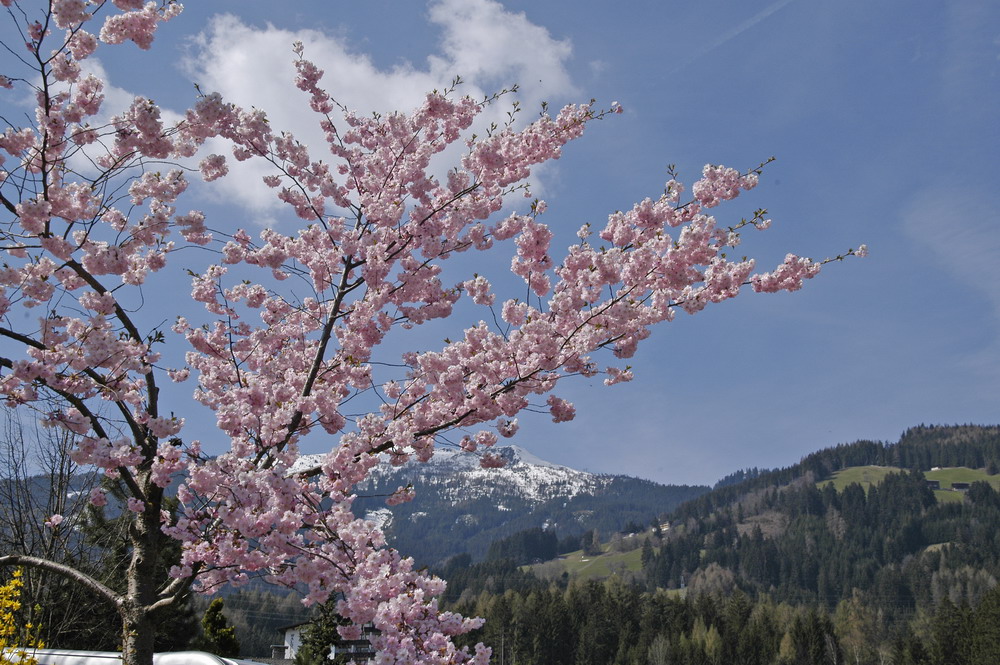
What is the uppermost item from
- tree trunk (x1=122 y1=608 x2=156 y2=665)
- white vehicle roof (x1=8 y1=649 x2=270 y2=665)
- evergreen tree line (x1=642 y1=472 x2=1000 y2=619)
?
evergreen tree line (x1=642 y1=472 x2=1000 y2=619)

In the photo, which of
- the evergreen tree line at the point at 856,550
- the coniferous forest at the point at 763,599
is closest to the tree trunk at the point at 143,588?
the coniferous forest at the point at 763,599

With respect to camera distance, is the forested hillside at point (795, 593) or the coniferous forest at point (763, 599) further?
the forested hillside at point (795, 593)


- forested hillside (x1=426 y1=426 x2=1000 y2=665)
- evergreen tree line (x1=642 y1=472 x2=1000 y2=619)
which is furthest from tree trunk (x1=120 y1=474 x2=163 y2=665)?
evergreen tree line (x1=642 y1=472 x2=1000 y2=619)

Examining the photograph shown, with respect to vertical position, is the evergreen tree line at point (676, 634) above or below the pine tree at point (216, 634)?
below

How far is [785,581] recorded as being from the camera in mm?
151625

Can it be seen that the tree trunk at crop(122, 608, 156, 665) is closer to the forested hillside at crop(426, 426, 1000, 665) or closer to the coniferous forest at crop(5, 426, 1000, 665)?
the coniferous forest at crop(5, 426, 1000, 665)

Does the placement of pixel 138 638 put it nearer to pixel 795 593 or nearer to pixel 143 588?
pixel 143 588

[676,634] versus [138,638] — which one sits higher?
[138,638]

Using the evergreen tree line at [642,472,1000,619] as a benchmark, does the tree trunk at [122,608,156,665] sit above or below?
below

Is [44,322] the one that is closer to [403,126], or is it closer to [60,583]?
[403,126]

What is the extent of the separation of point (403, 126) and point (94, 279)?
12.4 ft

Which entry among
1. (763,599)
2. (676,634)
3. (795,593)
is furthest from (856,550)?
(676,634)

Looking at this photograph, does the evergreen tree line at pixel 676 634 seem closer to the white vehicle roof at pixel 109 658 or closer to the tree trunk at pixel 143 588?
the white vehicle roof at pixel 109 658

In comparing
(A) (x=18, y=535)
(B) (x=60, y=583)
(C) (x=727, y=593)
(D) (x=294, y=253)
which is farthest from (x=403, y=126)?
(C) (x=727, y=593)
